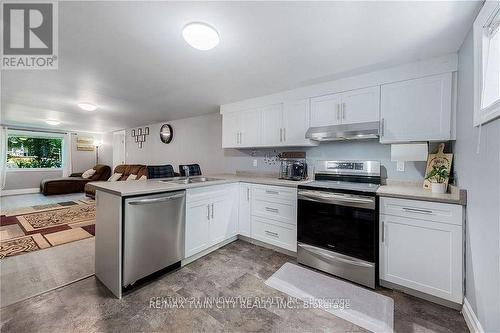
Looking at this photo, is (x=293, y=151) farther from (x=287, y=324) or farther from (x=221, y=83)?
(x=287, y=324)

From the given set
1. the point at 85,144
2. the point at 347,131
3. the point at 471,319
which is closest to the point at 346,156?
the point at 347,131

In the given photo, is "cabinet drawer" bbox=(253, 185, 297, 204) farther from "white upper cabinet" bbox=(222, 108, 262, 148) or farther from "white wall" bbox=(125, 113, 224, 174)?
"white wall" bbox=(125, 113, 224, 174)

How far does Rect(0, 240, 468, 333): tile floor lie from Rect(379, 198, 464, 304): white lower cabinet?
0.17m

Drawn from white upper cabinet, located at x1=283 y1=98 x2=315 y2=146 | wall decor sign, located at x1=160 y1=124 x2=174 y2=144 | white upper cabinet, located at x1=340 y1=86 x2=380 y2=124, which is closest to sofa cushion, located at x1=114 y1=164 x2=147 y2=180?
wall decor sign, located at x1=160 y1=124 x2=174 y2=144

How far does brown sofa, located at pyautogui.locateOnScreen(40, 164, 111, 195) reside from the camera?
6.08 meters

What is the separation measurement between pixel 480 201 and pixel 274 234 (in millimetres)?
1951

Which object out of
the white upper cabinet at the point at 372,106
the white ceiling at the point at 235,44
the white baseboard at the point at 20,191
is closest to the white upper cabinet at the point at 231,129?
the white upper cabinet at the point at 372,106

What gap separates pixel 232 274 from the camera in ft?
7.18

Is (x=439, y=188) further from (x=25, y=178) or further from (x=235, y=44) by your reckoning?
(x=25, y=178)

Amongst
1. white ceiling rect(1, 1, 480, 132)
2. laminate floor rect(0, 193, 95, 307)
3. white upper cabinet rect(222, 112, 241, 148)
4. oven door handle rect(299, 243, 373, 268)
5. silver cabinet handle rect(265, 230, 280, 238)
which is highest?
white ceiling rect(1, 1, 480, 132)

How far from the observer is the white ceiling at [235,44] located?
4.62ft

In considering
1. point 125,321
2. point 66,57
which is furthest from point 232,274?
point 66,57

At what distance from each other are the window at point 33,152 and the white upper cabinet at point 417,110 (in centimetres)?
955

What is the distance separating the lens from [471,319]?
1.48 m
